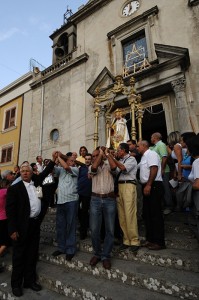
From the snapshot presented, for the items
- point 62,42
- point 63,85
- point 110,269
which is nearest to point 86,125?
point 63,85

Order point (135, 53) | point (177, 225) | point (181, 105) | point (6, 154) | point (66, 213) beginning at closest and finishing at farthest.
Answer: point (66, 213) → point (177, 225) → point (181, 105) → point (135, 53) → point (6, 154)

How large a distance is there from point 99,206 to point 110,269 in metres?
0.93

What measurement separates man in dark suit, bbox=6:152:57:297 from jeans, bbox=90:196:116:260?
922 mm

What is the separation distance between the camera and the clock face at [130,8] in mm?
11438

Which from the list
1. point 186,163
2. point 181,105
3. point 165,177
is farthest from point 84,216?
point 181,105

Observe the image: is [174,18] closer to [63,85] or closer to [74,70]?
[74,70]

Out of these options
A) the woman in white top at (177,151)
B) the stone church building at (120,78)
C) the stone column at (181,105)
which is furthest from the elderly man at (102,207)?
the stone column at (181,105)

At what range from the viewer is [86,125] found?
1091cm

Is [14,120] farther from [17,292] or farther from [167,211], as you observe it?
[17,292]

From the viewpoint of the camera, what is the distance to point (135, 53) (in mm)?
10984

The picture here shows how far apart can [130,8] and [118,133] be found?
875cm

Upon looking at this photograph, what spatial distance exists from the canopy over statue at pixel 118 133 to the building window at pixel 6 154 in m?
9.62

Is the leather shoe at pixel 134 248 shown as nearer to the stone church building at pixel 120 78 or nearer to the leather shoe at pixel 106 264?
the leather shoe at pixel 106 264

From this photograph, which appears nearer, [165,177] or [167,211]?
[167,211]
